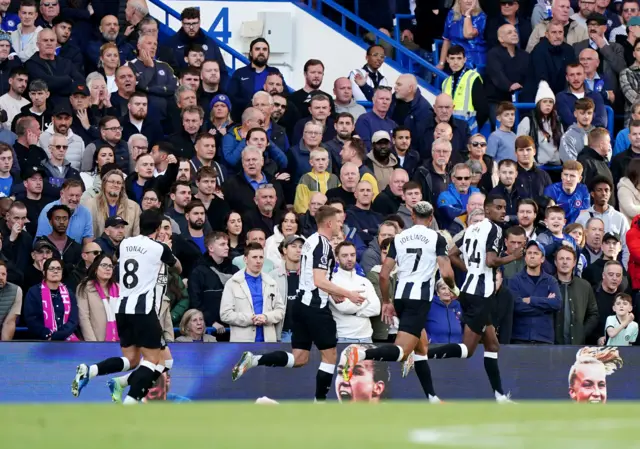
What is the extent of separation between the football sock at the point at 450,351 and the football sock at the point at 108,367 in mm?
2994

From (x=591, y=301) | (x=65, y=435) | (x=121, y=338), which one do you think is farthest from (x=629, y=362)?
(x=65, y=435)

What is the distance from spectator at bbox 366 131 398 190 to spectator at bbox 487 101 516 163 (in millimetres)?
1361

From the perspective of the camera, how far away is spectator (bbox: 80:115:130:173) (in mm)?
16078

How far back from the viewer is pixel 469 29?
19797 mm

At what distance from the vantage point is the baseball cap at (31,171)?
15.4 m

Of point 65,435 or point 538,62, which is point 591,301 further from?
point 65,435

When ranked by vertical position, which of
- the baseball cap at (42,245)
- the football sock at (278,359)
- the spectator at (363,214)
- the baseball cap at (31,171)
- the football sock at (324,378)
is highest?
the baseball cap at (31,171)

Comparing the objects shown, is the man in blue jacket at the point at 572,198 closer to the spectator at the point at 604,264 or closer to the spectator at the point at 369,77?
the spectator at the point at 604,264

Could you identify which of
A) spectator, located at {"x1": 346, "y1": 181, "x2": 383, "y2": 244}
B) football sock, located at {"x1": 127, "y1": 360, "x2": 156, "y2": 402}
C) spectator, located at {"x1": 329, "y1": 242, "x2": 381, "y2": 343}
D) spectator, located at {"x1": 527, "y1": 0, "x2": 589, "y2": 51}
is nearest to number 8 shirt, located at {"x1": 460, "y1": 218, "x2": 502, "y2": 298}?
spectator, located at {"x1": 329, "y1": 242, "x2": 381, "y2": 343}

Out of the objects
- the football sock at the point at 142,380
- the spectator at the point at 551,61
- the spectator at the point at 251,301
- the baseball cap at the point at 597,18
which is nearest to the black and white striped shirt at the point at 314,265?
the spectator at the point at 251,301

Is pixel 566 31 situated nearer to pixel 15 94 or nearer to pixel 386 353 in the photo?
pixel 15 94

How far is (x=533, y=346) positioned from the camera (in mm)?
14930

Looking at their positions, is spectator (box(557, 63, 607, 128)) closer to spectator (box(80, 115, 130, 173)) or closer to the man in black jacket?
the man in black jacket

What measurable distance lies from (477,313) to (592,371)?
1.55 meters
